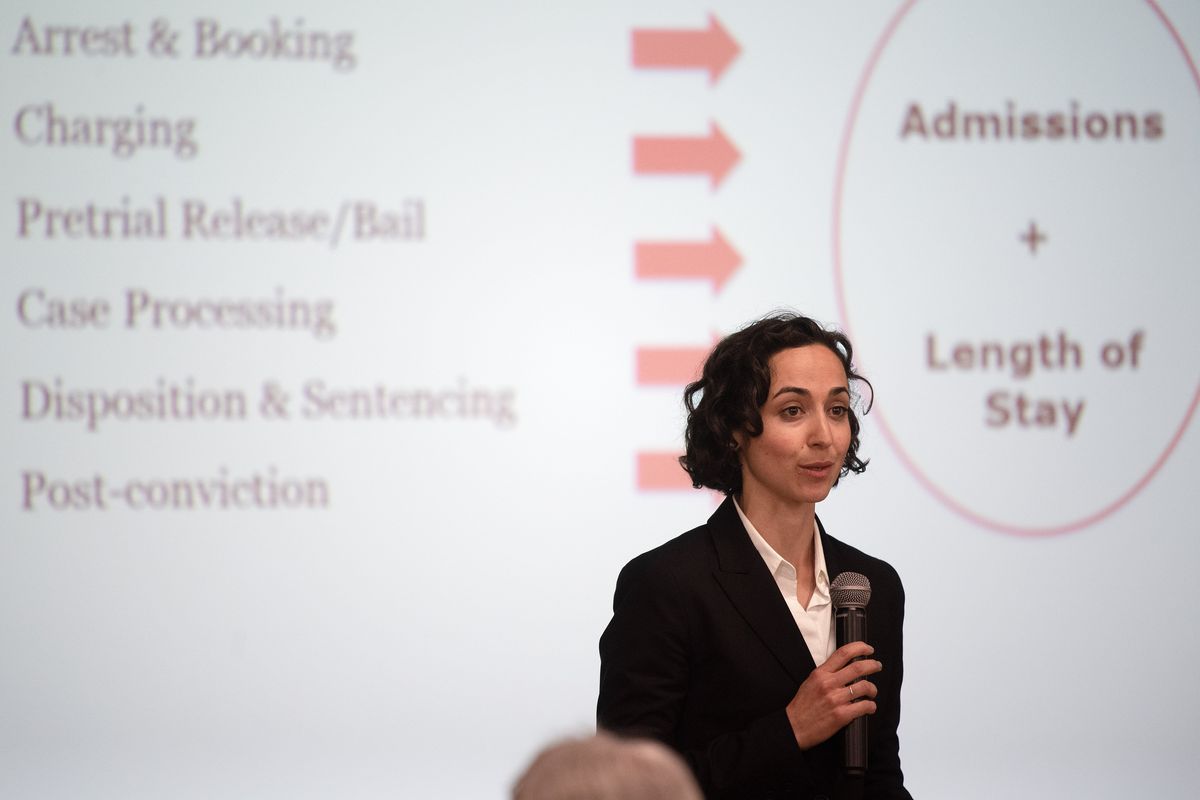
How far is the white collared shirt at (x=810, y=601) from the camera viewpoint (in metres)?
2.13

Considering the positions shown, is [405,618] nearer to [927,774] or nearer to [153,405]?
[153,405]

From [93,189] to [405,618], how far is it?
4.84 ft

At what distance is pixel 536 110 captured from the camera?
3.86 meters

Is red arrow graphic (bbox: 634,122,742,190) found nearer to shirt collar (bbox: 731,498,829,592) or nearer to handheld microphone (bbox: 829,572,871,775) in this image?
shirt collar (bbox: 731,498,829,592)

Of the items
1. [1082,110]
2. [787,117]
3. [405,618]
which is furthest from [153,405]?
[1082,110]

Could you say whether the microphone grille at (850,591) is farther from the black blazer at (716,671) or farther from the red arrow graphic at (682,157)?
the red arrow graphic at (682,157)

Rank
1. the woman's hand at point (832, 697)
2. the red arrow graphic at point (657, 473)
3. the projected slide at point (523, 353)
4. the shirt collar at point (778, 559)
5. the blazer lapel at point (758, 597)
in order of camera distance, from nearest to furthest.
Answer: the woman's hand at point (832, 697), the blazer lapel at point (758, 597), the shirt collar at point (778, 559), the projected slide at point (523, 353), the red arrow graphic at point (657, 473)

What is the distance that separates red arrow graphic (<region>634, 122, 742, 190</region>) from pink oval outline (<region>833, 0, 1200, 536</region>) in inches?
14.0

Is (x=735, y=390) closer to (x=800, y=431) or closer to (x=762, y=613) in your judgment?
(x=800, y=431)

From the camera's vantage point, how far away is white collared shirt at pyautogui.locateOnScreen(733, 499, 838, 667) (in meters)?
2.13

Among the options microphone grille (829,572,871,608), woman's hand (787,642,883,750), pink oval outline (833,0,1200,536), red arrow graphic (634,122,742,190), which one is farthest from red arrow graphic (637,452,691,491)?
woman's hand (787,642,883,750)

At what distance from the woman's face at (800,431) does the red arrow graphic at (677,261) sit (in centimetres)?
165

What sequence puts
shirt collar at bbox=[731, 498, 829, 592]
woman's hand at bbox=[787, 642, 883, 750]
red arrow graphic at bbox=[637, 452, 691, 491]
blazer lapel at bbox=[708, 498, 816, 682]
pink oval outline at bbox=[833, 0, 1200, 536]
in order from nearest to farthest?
1. woman's hand at bbox=[787, 642, 883, 750]
2. blazer lapel at bbox=[708, 498, 816, 682]
3. shirt collar at bbox=[731, 498, 829, 592]
4. red arrow graphic at bbox=[637, 452, 691, 491]
5. pink oval outline at bbox=[833, 0, 1200, 536]

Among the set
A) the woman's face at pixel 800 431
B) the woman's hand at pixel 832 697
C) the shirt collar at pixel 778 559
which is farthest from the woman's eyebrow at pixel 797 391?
the woman's hand at pixel 832 697
